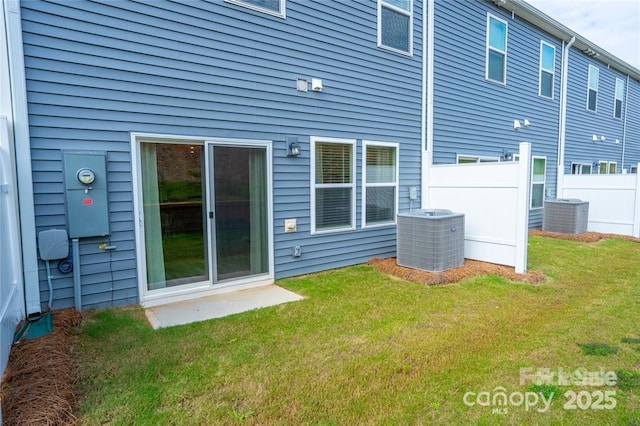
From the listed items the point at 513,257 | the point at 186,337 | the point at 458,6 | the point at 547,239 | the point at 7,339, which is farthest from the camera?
the point at 547,239

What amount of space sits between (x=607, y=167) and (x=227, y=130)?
14081 mm

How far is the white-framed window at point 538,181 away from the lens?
9.49 meters

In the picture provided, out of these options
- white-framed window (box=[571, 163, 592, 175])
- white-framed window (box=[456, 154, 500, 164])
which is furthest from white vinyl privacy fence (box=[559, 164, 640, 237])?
white-framed window (box=[456, 154, 500, 164])

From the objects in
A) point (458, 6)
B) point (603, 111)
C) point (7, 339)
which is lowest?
point (7, 339)

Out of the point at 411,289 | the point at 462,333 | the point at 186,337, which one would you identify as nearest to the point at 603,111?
the point at 411,289

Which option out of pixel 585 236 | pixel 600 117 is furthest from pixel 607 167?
pixel 585 236

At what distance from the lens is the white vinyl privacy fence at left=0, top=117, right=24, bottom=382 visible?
2537 mm

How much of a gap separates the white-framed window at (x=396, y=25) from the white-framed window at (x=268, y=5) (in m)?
1.89

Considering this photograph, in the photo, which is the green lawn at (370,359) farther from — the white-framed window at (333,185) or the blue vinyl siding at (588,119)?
the blue vinyl siding at (588,119)

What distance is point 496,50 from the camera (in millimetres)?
8156

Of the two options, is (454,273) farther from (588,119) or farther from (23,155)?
(588,119)

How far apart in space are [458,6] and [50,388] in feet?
27.6

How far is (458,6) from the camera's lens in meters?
7.22

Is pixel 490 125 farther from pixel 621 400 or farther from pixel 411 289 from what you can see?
pixel 621 400
